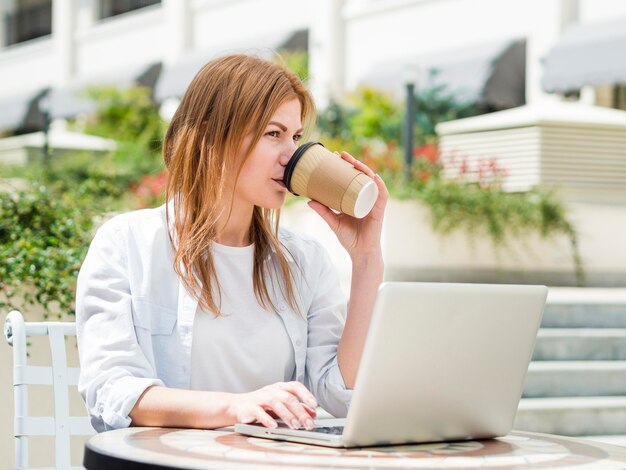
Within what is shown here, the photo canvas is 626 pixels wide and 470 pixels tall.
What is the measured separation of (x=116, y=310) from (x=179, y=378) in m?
0.18

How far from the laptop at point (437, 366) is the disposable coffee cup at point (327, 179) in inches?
16.8

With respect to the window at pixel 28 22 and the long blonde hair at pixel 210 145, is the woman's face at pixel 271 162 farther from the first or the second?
the window at pixel 28 22

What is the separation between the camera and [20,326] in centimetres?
207

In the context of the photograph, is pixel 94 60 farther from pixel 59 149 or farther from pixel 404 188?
pixel 404 188

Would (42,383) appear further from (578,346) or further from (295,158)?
(578,346)

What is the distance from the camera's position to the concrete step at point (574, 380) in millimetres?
5781

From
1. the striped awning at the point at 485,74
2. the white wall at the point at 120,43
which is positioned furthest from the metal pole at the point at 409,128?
the white wall at the point at 120,43

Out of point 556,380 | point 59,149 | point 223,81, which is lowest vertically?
point 556,380

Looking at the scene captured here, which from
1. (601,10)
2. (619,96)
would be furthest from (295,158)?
(619,96)

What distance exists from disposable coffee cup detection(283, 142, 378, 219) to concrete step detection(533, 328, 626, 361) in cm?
436

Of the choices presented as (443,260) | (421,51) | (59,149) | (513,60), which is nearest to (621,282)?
(443,260)

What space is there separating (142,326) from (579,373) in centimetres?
430

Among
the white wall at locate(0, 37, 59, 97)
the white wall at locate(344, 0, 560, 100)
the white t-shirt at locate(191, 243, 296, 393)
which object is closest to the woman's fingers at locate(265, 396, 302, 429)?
the white t-shirt at locate(191, 243, 296, 393)

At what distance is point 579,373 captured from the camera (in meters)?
5.91
